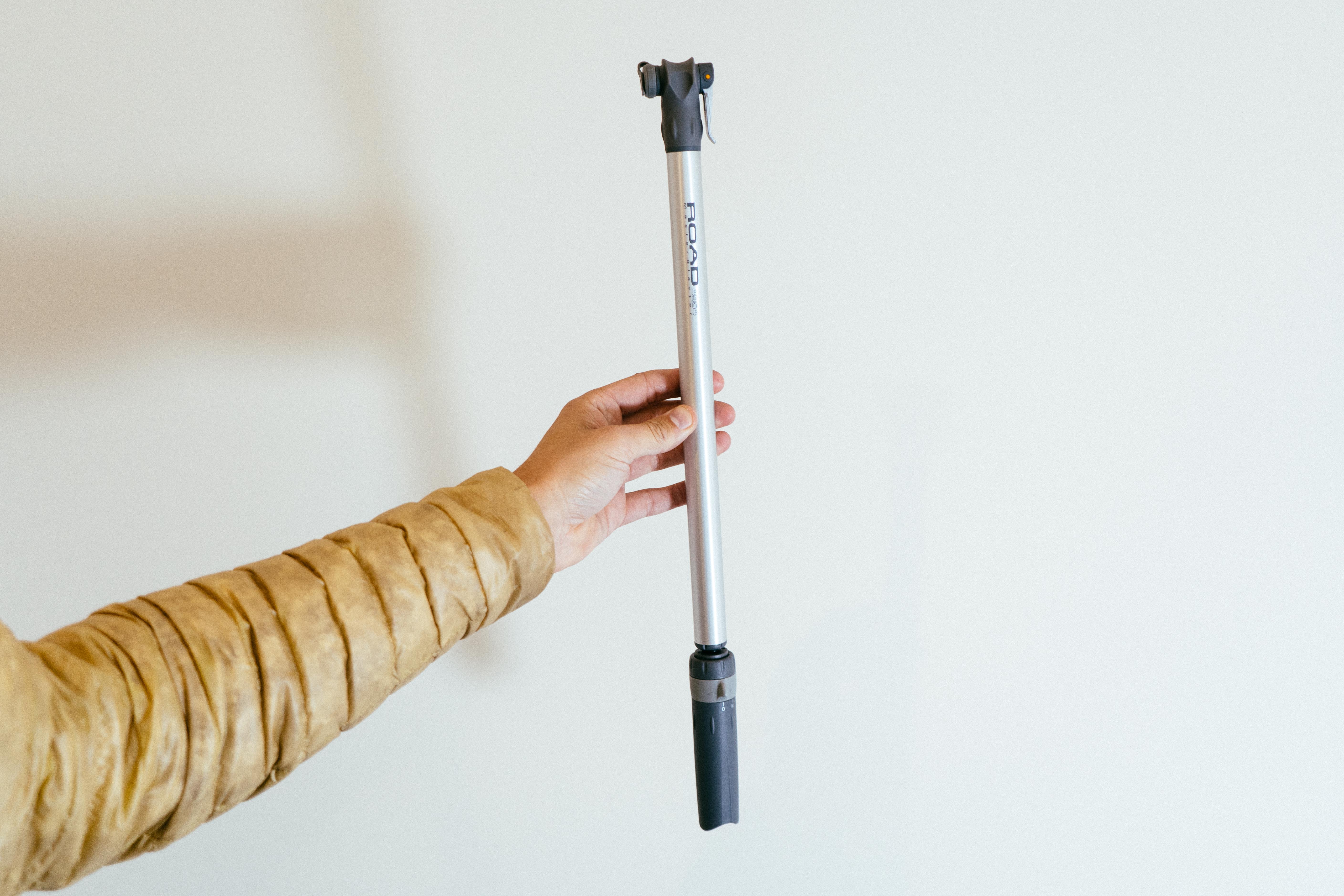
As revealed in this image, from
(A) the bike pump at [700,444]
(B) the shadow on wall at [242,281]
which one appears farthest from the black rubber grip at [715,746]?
(B) the shadow on wall at [242,281]

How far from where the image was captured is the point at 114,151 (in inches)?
32.2

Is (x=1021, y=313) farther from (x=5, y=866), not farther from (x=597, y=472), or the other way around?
(x=5, y=866)

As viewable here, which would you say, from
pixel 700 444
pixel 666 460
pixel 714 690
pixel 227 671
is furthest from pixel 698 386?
pixel 227 671

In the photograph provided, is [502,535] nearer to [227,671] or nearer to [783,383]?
[227,671]

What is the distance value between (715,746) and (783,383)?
0.35 metres

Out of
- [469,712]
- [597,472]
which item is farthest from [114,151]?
[469,712]

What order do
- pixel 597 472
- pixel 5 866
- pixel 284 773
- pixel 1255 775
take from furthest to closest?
pixel 1255 775, pixel 597 472, pixel 284 773, pixel 5 866

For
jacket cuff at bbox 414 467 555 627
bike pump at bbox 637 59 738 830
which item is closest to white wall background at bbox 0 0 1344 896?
bike pump at bbox 637 59 738 830

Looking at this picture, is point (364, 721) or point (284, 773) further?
point (364, 721)

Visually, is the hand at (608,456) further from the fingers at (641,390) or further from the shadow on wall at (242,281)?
the shadow on wall at (242,281)

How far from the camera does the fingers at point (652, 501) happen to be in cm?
87

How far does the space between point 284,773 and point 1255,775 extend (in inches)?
38.2

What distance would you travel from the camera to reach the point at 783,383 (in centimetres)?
88

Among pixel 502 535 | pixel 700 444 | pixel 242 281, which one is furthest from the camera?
pixel 242 281
